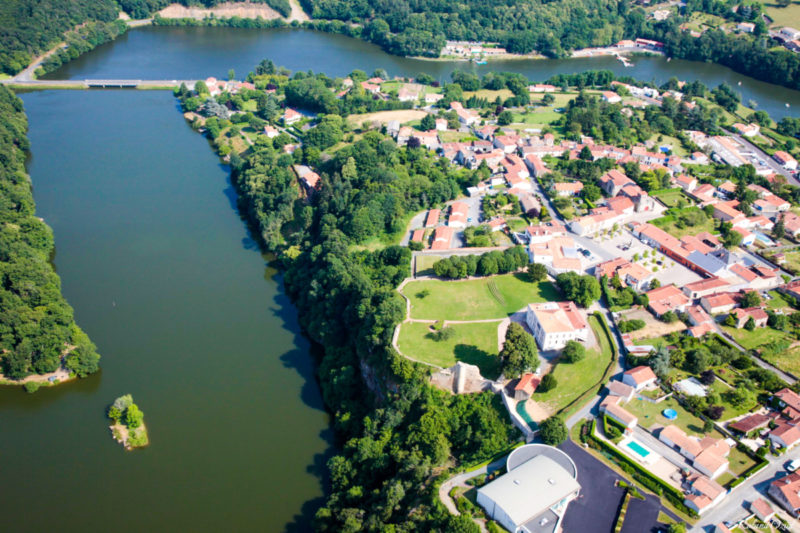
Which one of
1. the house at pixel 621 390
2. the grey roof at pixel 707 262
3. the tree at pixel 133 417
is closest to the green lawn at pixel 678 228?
the grey roof at pixel 707 262

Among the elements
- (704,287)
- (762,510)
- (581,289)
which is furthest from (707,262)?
(762,510)

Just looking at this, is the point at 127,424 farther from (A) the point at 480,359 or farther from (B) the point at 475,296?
(B) the point at 475,296

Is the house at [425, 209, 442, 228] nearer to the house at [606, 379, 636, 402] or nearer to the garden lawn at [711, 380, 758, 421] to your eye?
the house at [606, 379, 636, 402]

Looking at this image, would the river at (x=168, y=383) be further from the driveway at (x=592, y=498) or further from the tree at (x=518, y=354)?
the driveway at (x=592, y=498)

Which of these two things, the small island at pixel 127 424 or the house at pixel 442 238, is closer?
the small island at pixel 127 424

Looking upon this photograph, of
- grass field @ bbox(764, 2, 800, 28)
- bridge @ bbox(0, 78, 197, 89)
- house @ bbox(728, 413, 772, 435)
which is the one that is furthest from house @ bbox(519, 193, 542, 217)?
grass field @ bbox(764, 2, 800, 28)

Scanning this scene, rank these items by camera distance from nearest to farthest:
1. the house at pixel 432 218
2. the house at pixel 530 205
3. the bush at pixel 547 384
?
1. the bush at pixel 547 384
2. the house at pixel 432 218
3. the house at pixel 530 205

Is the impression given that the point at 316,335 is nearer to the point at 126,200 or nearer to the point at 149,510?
the point at 149,510
